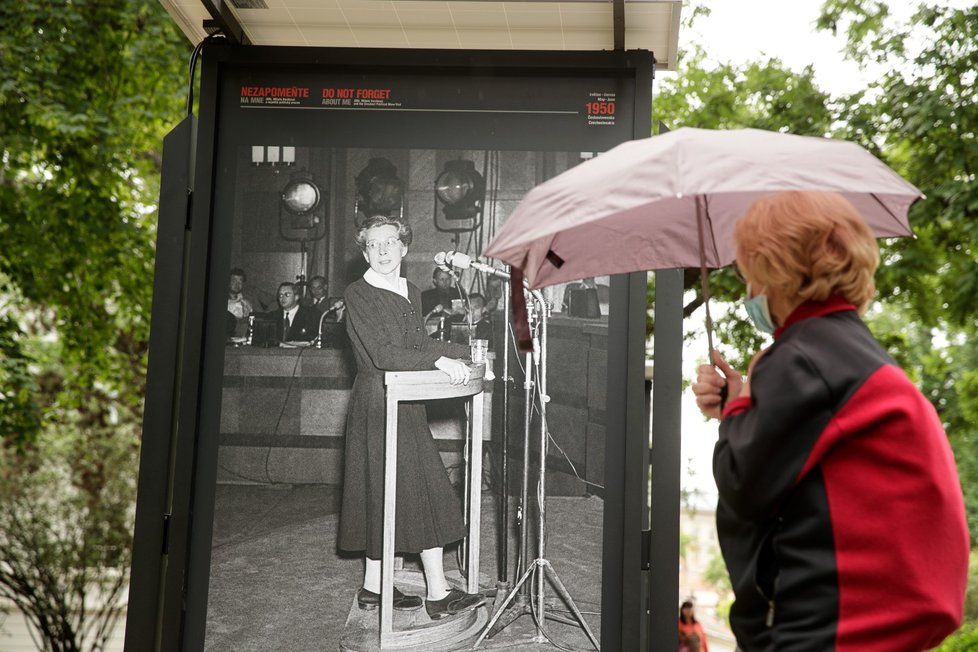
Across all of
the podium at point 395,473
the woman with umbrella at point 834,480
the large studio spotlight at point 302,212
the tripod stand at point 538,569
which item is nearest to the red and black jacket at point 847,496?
the woman with umbrella at point 834,480

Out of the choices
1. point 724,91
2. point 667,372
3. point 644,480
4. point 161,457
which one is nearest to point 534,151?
point 667,372

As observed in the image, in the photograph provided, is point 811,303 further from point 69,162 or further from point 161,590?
point 69,162

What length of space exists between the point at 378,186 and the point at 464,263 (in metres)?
0.46

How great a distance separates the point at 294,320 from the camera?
4090 millimetres

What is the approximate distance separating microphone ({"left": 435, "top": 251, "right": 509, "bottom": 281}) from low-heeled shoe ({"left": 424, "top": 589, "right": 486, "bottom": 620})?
1214mm

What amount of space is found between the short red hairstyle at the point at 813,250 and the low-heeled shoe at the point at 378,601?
7.13 ft

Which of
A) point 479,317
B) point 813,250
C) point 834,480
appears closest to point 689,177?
point 813,250

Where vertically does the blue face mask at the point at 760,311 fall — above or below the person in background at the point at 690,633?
above

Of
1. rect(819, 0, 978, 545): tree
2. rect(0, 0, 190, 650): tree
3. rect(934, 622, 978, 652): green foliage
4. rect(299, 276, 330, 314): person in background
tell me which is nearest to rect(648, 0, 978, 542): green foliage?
rect(819, 0, 978, 545): tree

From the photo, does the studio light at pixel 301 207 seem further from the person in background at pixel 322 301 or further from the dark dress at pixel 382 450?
the dark dress at pixel 382 450

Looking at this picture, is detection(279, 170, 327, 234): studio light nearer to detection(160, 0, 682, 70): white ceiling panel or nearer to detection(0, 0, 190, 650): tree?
detection(160, 0, 682, 70): white ceiling panel

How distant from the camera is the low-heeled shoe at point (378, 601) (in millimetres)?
3998

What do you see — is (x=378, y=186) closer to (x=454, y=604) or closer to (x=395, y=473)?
(x=395, y=473)

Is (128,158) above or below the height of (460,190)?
above
